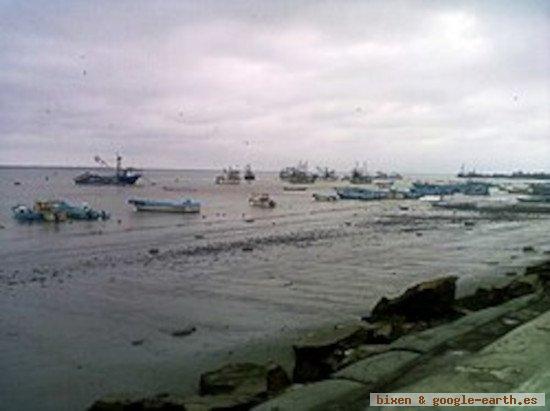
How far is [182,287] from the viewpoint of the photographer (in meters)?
21.4

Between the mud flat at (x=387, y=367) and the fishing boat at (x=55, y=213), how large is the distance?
144 feet

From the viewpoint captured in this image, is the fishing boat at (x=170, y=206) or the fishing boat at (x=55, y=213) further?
the fishing boat at (x=170, y=206)

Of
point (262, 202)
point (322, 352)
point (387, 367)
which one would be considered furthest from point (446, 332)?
point (262, 202)

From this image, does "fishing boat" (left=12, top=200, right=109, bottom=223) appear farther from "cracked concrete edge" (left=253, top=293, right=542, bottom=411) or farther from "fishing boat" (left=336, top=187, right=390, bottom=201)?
"fishing boat" (left=336, top=187, right=390, bottom=201)

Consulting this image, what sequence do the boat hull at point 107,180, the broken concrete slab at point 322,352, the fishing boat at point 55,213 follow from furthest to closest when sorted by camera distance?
the boat hull at point 107,180 → the fishing boat at point 55,213 → the broken concrete slab at point 322,352

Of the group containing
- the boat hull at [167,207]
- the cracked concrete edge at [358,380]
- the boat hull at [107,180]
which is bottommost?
the boat hull at [167,207]

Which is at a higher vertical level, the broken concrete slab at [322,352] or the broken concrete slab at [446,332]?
the broken concrete slab at [446,332]

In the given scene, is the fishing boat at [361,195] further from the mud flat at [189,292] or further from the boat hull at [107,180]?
the mud flat at [189,292]

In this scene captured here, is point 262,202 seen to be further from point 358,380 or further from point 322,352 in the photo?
point 358,380

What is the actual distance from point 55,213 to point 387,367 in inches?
1898

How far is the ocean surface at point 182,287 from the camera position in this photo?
12086 millimetres

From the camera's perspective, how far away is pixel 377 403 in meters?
6.88

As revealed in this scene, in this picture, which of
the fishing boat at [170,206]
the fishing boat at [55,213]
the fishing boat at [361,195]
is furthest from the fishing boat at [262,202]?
the fishing boat at [361,195]

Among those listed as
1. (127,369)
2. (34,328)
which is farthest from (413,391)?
(34,328)
